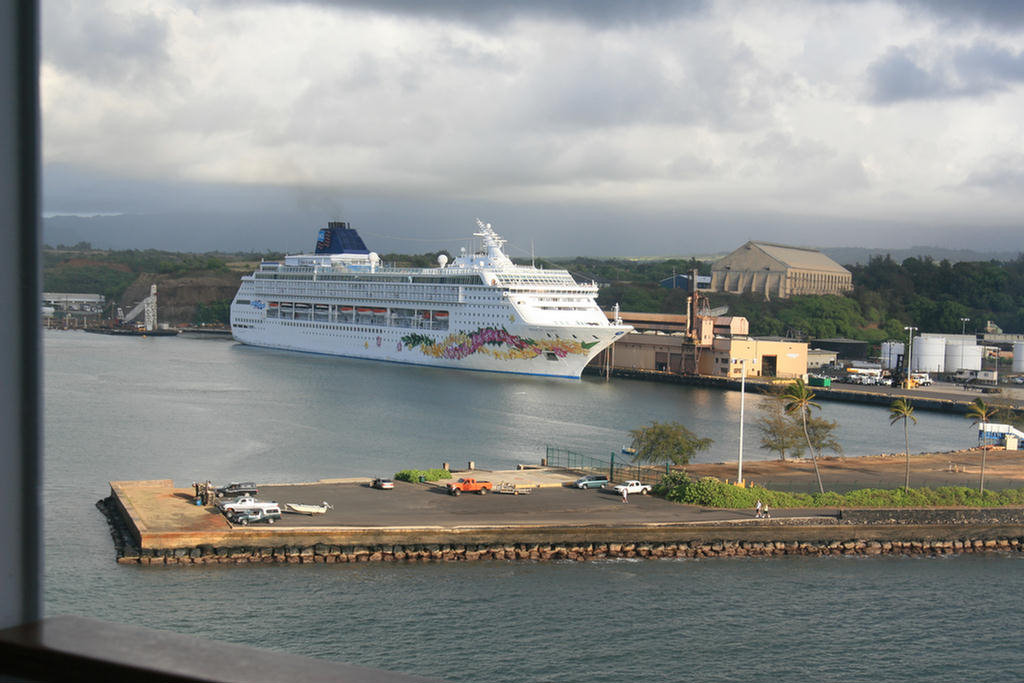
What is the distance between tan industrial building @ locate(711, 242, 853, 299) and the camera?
58.8m

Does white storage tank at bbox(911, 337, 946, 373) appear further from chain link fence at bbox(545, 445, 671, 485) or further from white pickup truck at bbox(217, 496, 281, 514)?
white pickup truck at bbox(217, 496, 281, 514)

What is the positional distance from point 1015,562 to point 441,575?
6.84 m

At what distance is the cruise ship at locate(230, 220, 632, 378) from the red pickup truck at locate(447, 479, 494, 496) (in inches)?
686

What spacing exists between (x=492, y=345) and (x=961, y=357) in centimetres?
1961

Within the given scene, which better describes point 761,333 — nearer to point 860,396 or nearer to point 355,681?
point 860,396

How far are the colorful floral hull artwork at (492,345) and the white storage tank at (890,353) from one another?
51.8 ft

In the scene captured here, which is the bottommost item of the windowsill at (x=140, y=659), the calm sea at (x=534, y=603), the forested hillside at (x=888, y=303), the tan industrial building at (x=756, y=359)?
the calm sea at (x=534, y=603)

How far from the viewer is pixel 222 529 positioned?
1033 centimetres

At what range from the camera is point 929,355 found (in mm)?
39250

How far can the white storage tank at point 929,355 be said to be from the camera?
39.2m

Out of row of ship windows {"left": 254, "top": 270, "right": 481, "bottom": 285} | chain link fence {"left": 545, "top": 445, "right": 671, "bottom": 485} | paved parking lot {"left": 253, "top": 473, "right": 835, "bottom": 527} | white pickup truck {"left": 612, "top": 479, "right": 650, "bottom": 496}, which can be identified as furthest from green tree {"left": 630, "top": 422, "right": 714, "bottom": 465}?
row of ship windows {"left": 254, "top": 270, "right": 481, "bottom": 285}

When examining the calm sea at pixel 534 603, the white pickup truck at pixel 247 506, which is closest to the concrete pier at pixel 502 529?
the white pickup truck at pixel 247 506

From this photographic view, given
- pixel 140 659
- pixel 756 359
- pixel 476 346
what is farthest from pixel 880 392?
pixel 140 659

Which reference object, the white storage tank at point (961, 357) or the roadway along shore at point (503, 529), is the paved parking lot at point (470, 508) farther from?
the white storage tank at point (961, 357)
